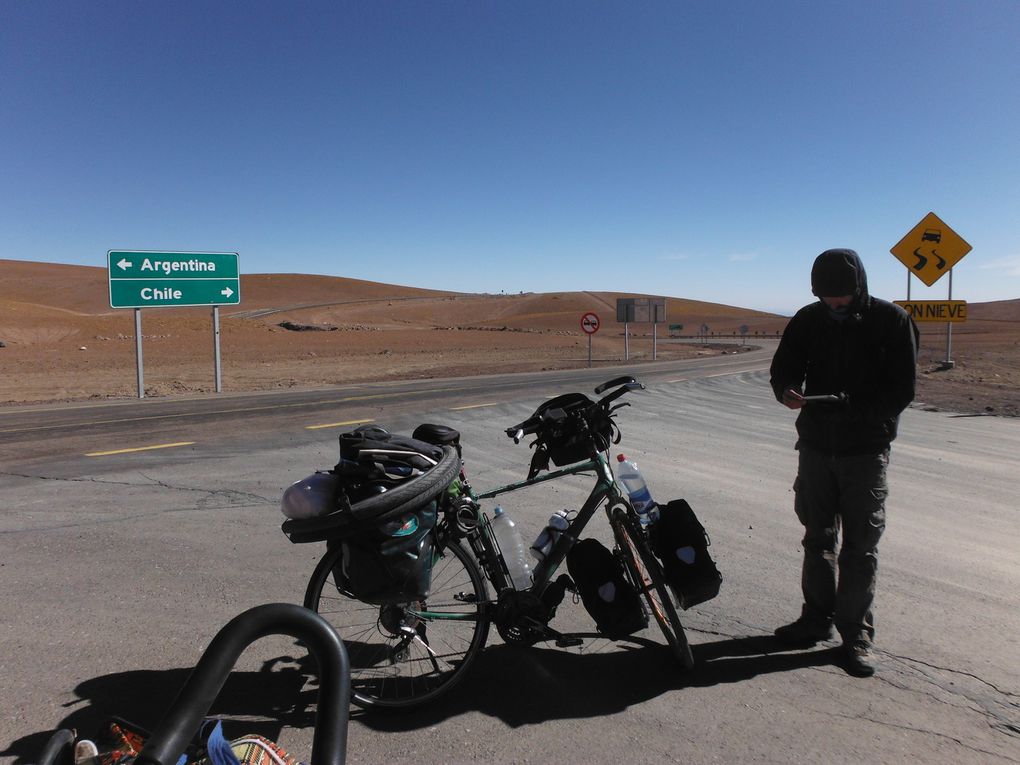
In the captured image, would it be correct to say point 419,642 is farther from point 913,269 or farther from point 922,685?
point 913,269

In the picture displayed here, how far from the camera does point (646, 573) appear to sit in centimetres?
356

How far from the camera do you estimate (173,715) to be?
149cm

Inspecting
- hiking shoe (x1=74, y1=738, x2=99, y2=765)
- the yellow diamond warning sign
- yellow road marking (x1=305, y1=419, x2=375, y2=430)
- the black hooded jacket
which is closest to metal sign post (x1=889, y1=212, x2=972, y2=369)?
the yellow diamond warning sign

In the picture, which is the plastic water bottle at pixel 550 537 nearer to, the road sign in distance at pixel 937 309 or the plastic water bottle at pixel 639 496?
the plastic water bottle at pixel 639 496

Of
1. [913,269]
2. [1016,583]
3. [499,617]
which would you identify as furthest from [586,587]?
[913,269]

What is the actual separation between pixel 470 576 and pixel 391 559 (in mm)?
497

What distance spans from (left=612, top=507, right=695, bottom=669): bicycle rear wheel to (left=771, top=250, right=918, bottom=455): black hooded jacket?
1148mm

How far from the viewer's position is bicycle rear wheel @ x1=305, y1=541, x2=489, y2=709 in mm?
3213

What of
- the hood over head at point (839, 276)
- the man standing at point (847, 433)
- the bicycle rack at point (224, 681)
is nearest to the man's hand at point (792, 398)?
the man standing at point (847, 433)

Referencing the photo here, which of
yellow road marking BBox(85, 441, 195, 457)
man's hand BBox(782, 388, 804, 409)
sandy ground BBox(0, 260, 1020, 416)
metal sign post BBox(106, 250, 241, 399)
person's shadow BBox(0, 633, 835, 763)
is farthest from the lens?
sandy ground BBox(0, 260, 1020, 416)

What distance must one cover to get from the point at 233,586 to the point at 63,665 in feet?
3.69

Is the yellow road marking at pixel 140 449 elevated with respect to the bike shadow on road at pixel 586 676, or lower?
elevated

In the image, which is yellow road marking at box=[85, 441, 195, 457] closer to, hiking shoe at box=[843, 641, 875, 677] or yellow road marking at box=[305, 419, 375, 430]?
yellow road marking at box=[305, 419, 375, 430]

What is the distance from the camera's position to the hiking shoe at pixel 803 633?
12.6ft
